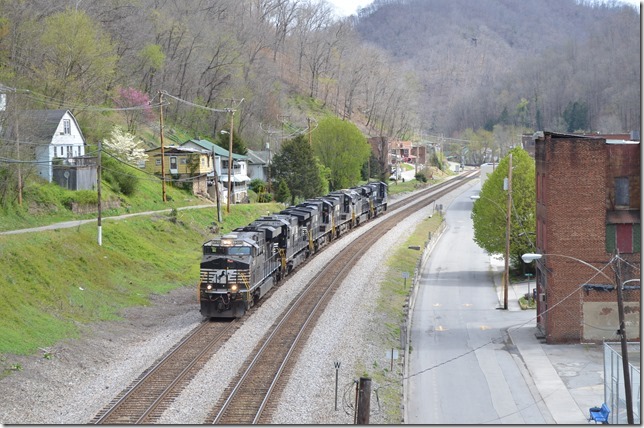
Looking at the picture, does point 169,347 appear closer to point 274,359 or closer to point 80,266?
point 274,359

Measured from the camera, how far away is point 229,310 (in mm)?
37312

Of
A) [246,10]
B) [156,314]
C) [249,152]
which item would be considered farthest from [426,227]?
[246,10]

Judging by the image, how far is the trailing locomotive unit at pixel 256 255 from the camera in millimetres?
37044

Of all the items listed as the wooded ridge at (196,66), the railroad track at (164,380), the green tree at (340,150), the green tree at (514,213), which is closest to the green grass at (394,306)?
the green tree at (514,213)

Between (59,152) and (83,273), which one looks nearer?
(83,273)

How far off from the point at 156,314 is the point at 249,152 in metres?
62.1

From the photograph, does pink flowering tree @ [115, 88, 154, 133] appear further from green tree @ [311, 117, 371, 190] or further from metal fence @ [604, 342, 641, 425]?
metal fence @ [604, 342, 641, 425]

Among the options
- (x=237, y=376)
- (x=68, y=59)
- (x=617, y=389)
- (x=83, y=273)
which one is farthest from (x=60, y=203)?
(x=617, y=389)

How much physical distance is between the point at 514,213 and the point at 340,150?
55.0 m

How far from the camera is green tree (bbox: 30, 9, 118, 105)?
70.3m

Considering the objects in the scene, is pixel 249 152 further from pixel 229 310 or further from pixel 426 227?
pixel 229 310

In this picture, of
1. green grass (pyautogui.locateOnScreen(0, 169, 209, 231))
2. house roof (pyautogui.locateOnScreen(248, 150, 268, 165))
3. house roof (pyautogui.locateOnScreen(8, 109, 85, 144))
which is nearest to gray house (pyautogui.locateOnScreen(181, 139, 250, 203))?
house roof (pyautogui.locateOnScreen(248, 150, 268, 165))

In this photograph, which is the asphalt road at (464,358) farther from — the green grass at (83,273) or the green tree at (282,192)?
the green tree at (282,192)

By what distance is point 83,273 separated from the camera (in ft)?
137
